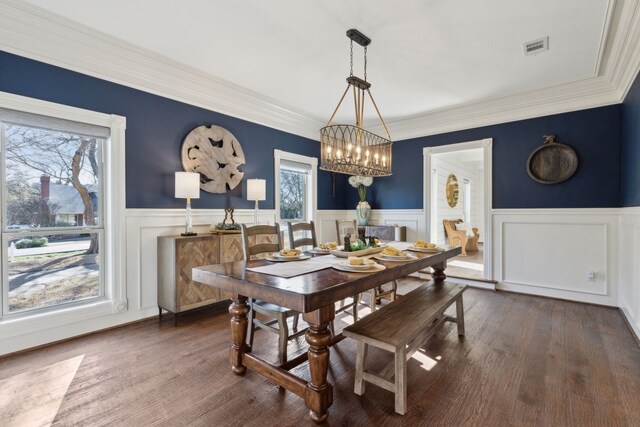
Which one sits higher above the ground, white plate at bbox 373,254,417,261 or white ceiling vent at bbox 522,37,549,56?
white ceiling vent at bbox 522,37,549,56

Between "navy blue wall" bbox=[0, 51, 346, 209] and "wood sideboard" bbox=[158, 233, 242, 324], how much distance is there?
0.57m

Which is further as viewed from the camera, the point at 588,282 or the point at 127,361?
the point at 588,282

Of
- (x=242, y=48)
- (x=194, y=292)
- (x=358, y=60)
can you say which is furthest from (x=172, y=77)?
(x=194, y=292)

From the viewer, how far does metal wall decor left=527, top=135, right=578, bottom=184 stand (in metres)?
3.80

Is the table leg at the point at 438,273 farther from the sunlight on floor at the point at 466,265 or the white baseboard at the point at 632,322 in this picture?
the sunlight on floor at the point at 466,265

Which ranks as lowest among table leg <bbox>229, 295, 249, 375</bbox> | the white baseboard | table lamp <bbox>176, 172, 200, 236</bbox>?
the white baseboard

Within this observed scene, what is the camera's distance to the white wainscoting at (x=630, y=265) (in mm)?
2711

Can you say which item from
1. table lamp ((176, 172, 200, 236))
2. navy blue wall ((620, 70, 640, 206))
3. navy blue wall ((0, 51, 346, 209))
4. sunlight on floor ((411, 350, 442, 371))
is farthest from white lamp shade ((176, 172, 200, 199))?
navy blue wall ((620, 70, 640, 206))

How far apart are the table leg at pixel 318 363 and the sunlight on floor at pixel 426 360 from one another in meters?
0.95

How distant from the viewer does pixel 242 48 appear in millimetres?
2883

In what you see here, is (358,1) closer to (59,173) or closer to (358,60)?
(358,60)

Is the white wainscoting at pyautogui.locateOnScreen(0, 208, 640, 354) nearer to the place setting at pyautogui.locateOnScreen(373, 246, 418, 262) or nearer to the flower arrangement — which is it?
the flower arrangement

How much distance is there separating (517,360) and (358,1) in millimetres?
3061

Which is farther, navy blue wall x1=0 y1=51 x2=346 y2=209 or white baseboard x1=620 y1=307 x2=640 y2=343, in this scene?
white baseboard x1=620 y1=307 x2=640 y2=343
